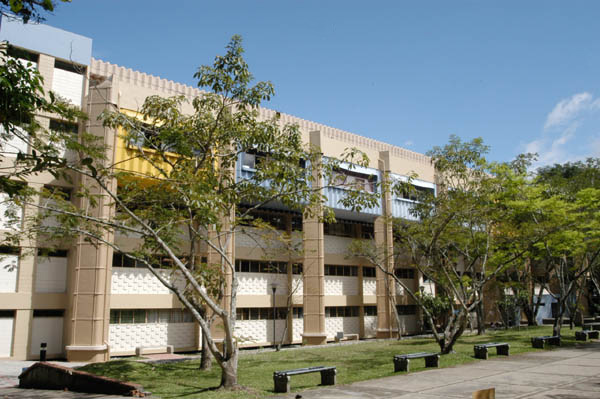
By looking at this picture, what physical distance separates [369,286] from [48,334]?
21334 millimetres

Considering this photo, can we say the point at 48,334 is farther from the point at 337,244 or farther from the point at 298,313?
the point at 337,244

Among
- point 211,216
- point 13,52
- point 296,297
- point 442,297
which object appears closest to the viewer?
point 13,52

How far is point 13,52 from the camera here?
26.2 ft

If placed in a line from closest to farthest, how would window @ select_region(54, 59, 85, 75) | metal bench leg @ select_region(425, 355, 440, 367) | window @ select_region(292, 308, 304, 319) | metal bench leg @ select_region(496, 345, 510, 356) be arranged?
1. metal bench leg @ select_region(425, 355, 440, 367)
2. metal bench leg @ select_region(496, 345, 510, 356)
3. window @ select_region(54, 59, 85, 75)
4. window @ select_region(292, 308, 304, 319)

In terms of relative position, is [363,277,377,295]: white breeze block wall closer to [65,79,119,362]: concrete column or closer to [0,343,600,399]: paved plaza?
[0,343,600,399]: paved plaza

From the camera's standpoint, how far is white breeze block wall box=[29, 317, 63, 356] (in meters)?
23.1

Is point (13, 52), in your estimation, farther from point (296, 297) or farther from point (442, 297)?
point (442, 297)

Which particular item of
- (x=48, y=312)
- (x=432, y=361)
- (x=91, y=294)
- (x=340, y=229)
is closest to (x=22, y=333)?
(x=48, y=312)

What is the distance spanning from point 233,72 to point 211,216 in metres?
5.18

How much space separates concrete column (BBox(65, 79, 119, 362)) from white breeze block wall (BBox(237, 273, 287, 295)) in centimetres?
852

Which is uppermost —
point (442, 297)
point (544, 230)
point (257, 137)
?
point (257, 137)

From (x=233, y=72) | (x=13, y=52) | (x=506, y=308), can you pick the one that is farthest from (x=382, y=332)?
(x=13, y=52)

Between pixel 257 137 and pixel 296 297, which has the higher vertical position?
pixel 257 137

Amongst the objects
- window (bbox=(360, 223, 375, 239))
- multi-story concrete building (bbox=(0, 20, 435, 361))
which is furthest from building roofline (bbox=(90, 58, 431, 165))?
window (bbox=(360, 223, 375, 239))
